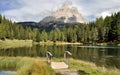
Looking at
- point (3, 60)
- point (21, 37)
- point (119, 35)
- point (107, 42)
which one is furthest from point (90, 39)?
point (3, 60)

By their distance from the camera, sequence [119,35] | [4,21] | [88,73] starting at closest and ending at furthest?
1. [88,73]
2. [119,35]
3. [4,21]

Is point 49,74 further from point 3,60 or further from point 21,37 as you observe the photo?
point 21,37

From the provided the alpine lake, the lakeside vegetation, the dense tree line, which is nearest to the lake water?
the alpine lake

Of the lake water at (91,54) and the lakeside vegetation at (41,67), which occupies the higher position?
the lakeside vegetation at (41,67)

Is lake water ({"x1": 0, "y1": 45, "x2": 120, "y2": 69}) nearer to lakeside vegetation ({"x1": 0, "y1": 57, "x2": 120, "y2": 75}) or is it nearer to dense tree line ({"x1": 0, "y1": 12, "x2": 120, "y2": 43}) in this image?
lakeside vegetation ({"x1": 0, "y1": 57, "x2": 120, "y2": 75})

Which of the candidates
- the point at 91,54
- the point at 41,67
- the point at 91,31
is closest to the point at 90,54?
the point at 91,54

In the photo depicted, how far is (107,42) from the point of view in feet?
517

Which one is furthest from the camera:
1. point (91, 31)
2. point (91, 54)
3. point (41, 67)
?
point (91, 31)

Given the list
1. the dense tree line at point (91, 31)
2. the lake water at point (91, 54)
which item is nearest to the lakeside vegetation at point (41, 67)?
the lake water at point (91, 54)

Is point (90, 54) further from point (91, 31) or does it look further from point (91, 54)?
point (91, 31)

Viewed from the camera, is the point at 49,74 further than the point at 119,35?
No

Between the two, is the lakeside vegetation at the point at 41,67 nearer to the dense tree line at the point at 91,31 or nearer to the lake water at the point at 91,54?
the lake water at the point at 91,54

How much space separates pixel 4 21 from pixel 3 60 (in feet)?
475

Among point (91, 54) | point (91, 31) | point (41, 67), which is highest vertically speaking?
point (91, 31)
